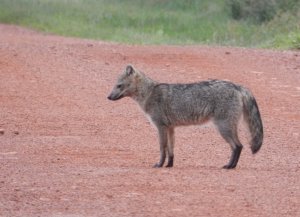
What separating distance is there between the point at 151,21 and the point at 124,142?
18153mm

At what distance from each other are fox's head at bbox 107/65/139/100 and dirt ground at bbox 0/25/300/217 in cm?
61

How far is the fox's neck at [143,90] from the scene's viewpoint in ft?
36.2

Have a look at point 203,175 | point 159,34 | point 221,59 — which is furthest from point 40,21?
point 203,175

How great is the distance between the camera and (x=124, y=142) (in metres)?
12.2

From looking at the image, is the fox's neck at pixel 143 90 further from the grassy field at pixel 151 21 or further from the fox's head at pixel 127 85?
the grassy field at pixel 151 21

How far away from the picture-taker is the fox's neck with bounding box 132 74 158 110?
11.0 meters

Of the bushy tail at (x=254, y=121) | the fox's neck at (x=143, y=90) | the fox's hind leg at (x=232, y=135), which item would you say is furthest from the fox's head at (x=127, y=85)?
the bushy tail at (x=254, y=121)

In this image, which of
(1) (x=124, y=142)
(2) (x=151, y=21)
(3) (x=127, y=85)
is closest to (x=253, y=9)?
(2) (x=151, y=21)

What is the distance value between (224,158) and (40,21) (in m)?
19.1

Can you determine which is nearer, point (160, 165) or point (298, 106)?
point (160, 165)

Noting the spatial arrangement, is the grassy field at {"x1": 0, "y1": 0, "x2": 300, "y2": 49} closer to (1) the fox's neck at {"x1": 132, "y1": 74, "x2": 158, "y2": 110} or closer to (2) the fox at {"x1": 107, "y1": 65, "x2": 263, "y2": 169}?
(1) the fox's neck at {"x1": 132, "y1": 74, "x2": 158, "y2": 110}

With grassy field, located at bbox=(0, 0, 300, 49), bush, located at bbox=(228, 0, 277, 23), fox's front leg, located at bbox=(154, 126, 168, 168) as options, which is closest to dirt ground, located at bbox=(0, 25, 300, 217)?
fox's front leg, located at bbox=(154, 126, 168, 168)

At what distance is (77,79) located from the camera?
16.9m

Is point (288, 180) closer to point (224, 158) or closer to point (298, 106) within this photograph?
point (224, 158)
